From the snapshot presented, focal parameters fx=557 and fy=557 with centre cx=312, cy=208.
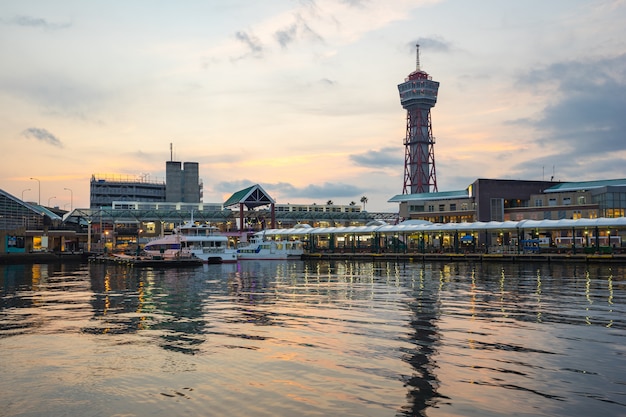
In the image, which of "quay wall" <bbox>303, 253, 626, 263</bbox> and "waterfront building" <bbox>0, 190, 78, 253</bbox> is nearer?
"quay wall" <bbox>303, 253, 626, 263</bbox>

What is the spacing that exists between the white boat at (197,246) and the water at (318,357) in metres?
57.0

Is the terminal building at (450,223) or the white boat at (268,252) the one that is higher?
the terminal building at (450,223)

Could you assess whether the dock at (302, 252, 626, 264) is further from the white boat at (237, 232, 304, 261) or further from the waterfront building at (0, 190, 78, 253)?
the waterfront building at (0, 190, 78, 253)

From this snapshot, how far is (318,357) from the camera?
19797 mm

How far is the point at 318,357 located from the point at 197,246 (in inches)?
3156

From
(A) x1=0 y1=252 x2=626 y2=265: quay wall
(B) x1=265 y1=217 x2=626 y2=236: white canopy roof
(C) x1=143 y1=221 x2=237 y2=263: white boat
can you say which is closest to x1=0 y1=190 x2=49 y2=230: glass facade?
(A) x1=0 y1=252 x2=626 y2=265: quay wall

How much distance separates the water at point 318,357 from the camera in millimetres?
14586

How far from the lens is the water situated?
1459cm

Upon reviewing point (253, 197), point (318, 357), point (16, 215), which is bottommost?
point (318, 357)

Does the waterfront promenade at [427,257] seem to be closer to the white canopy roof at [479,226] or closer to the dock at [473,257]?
the dock at [473,257]

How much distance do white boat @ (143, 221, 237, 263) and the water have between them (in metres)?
57.0

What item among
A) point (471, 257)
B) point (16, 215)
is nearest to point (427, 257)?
point (471, 257)

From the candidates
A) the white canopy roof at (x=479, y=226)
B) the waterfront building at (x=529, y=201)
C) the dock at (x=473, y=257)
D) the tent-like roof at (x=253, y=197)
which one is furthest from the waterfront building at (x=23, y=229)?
the waterfront building at (x=529, y=201)

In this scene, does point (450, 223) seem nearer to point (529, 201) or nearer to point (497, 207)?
point (497, 207)
